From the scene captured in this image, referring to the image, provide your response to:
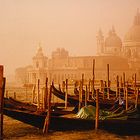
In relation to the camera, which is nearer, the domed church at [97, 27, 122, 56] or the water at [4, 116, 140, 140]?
the water at [4, 116, 140, 140]

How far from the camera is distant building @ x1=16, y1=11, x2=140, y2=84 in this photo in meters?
36.2

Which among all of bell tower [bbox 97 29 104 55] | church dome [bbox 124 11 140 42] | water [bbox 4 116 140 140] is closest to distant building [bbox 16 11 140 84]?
church dome [bbox 124 11 140 42]

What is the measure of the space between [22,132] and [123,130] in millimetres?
2589

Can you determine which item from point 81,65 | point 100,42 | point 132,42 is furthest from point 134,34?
point 81,65

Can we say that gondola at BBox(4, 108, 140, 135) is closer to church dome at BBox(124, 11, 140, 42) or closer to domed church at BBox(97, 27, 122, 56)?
domed church at BBox(97, 27, 122, 56)

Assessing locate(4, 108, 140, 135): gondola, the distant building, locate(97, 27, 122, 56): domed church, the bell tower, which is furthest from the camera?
the bell tower

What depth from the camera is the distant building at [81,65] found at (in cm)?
3619

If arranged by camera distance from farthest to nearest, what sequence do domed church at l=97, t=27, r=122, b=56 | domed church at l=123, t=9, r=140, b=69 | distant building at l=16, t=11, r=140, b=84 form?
domed church at l=97, t=27, r=122, b=56
domed church at l=123, t=9, r=140, b=69
distant building at l=16, t=11, r=140, b=84

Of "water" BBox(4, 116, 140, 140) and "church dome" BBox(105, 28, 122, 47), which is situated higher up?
"church dome" BBox(105, 28, 122, 47)

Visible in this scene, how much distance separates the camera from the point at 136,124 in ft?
26.9

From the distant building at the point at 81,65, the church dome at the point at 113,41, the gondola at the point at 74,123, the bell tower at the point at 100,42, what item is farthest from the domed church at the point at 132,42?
the gondola at the point at 74,123

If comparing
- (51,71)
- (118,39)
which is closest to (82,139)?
(51,71)

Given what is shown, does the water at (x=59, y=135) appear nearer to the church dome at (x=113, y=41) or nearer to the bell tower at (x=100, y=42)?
the church dome at (x=113, y=41)

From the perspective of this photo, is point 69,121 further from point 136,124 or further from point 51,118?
point 136,124
